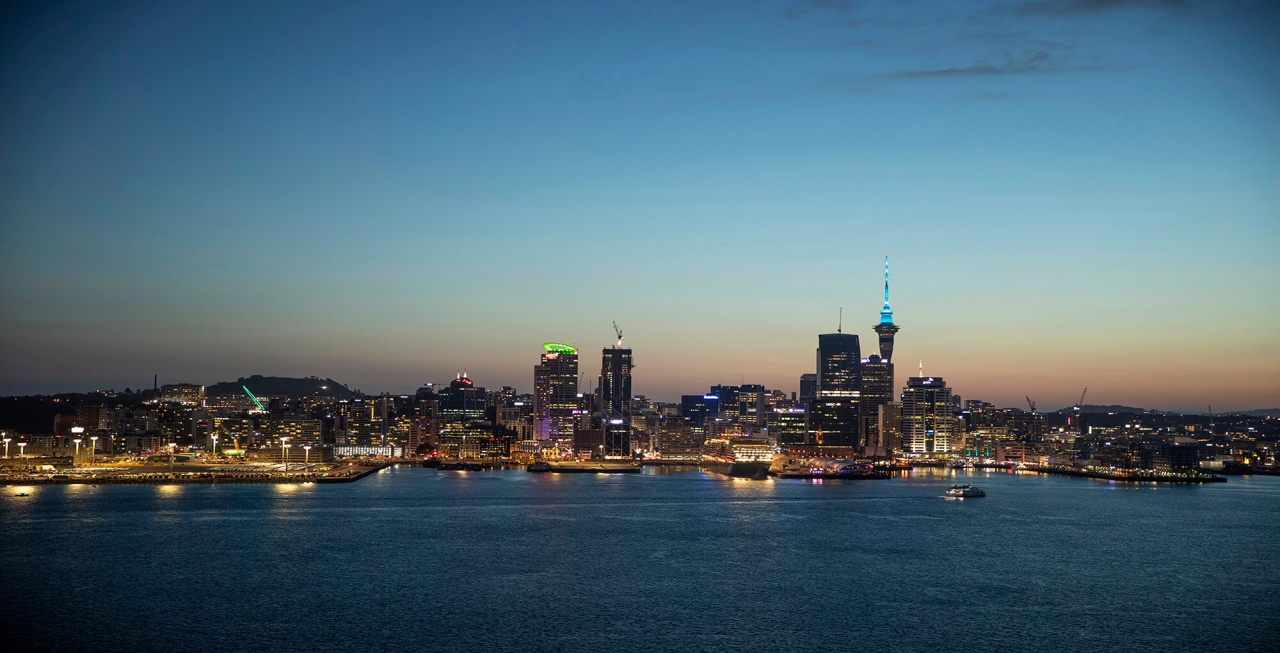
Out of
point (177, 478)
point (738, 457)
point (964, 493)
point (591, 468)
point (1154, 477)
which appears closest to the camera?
point (964, 493)

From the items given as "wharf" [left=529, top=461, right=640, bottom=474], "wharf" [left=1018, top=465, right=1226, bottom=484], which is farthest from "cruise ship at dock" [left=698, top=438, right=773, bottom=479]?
"wharf" [left=1018, top=465, right=1226, bottom=484]

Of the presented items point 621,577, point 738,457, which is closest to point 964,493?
point 621,577

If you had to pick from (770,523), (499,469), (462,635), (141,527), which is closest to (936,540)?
(770,523)

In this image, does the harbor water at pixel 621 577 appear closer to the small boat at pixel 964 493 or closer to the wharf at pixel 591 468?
the small boat at pixel 964 493

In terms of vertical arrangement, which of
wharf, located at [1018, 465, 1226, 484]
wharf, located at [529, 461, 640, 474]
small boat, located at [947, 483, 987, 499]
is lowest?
wharf, located at [529, 461, 640, 474]

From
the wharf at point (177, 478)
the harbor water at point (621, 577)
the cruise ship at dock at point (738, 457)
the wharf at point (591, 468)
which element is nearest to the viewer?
the harbor water at point (621, 577)

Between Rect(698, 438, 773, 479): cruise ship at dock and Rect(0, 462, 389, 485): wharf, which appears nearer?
Rect(0, 462, 389, 485): wharf

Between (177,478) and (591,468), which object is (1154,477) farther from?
(177,478)

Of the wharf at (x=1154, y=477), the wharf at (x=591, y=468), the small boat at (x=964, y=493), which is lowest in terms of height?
the wharf at (x=591, y=468)

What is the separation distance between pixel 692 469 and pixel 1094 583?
120530 mm

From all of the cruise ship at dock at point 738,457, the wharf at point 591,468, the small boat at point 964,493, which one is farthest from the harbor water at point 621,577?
the wharf at point 591,468

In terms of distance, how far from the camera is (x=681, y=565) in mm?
45219

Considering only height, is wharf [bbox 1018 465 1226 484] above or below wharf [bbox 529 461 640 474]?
above

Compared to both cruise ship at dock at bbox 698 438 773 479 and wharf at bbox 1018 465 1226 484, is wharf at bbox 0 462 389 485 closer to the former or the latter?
cruise ship at dock at bbox 698 438 773 479
